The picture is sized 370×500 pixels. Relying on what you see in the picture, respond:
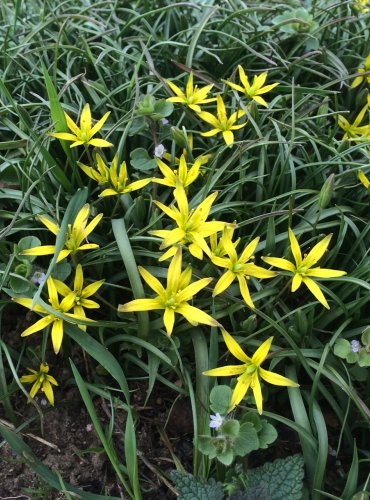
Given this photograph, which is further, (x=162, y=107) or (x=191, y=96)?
(x=191, y=96)

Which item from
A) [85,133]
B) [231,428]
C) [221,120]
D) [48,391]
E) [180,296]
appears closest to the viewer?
[231,428]

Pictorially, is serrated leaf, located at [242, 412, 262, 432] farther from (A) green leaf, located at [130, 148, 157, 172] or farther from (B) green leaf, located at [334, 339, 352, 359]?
(A) green leaf, located at [130, 148, 157, 172]

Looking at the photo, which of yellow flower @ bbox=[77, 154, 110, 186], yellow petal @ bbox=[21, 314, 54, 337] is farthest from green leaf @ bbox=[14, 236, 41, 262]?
yellow flower @ bbox=[77, 154, 110, 186]

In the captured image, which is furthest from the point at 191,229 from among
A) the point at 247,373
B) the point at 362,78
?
the point at 362,78

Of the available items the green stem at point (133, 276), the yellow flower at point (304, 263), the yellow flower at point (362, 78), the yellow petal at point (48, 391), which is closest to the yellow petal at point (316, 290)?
the yellow flower at point (304, 263)

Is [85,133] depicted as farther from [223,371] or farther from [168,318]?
[223,371]

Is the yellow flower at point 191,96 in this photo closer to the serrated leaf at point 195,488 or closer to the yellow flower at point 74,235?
the yellow flower at point 74,235

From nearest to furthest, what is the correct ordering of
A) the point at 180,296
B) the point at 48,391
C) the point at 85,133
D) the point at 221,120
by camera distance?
the point at 180,296 < the point at 48,391 < the point at 85,133 < the point at 221,120
